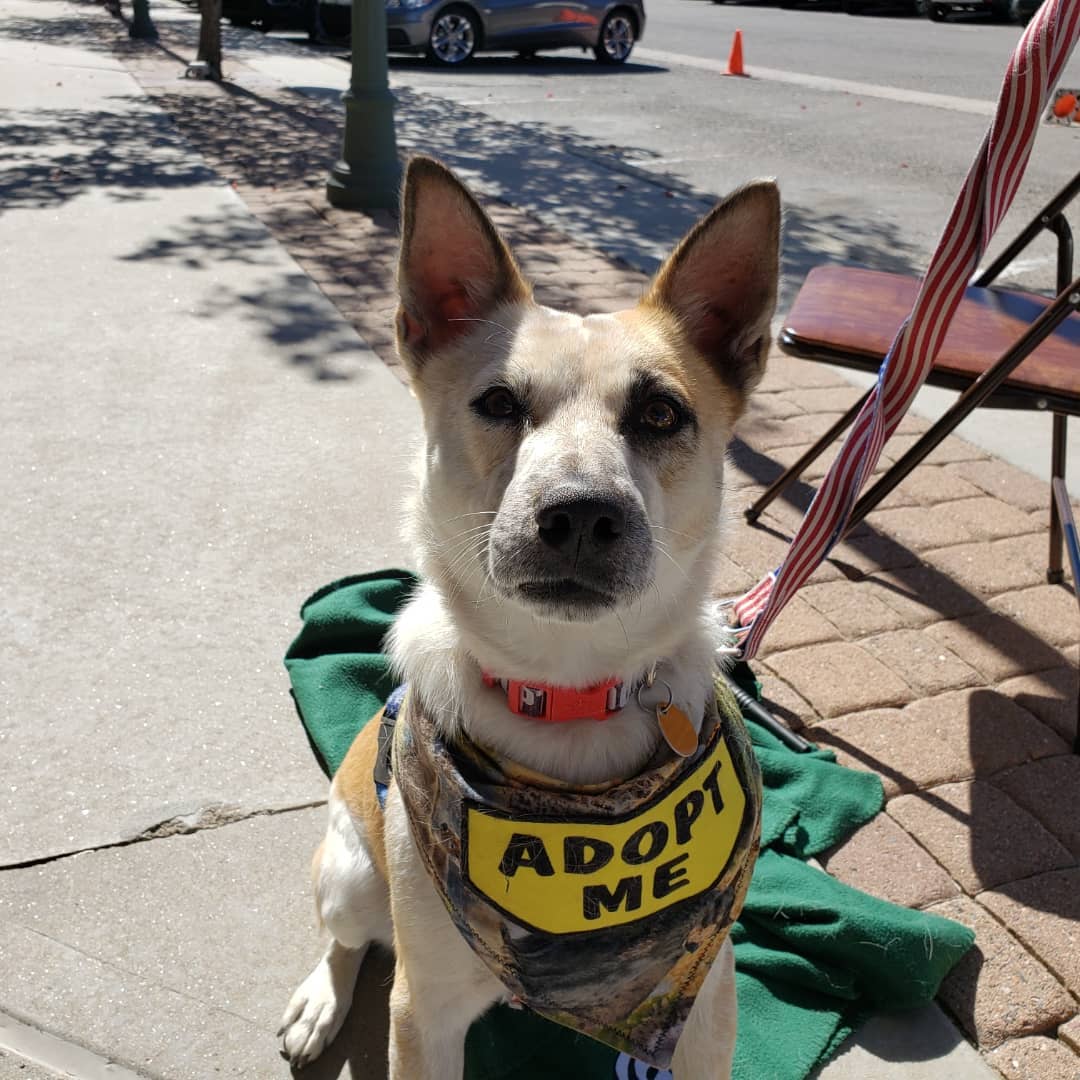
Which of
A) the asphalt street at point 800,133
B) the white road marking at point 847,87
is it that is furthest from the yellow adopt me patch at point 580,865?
the white road marking at point 847,87

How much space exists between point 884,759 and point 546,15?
16.5 m

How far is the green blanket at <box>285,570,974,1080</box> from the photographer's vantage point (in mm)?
2426

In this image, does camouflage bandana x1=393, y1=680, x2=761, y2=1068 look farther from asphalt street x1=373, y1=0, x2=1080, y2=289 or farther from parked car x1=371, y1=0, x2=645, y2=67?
parked car x1=371, y1=0, x2=645, y2=67

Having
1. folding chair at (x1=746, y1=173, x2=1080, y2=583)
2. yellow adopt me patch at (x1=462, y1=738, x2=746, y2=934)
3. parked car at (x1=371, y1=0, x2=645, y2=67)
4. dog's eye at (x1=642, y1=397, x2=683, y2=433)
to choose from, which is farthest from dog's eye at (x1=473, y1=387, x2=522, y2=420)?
parked car at (x1=371, y1=0, x2=645, y2=67)

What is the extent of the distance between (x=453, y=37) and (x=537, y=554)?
17021 mm

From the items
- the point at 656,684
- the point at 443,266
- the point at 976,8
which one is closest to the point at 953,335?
the point at 443,266

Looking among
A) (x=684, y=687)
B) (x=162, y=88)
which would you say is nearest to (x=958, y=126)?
(x=162, y=88)

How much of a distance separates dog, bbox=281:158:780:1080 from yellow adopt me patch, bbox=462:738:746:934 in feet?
0.04

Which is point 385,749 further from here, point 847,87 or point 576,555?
point 847,87

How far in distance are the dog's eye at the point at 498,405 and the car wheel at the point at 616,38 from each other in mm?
17260

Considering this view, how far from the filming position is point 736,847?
209 cm

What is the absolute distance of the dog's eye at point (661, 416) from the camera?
2.26m

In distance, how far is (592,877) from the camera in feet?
6.45

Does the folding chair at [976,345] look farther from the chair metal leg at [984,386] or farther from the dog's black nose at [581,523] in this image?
the dog's black nose at [581,523]
